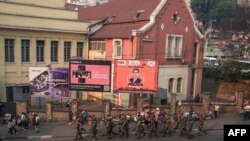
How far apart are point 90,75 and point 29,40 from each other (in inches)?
297

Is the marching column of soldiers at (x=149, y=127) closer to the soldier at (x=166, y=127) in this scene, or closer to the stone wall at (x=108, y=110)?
the soldier at (x=166, y=127)

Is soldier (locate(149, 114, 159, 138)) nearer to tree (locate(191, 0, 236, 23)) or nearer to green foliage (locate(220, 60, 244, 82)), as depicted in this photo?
green foliage (locate(220, 60, 244, 82))

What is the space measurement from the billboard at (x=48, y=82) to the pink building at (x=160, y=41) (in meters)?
6.83

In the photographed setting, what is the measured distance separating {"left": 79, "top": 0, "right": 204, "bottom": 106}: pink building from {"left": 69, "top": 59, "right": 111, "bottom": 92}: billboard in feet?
15.5

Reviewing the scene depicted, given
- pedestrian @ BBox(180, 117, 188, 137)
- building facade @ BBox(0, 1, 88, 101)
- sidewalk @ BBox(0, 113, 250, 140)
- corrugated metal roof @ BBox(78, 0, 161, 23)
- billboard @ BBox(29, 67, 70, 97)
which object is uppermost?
corrugated metal roof @ BBox(78, 0, 161, 23)

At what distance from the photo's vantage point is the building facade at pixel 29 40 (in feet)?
95.8

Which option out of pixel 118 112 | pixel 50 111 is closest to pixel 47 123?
pixel 50 111

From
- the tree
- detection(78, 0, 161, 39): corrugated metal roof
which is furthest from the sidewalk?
the tree

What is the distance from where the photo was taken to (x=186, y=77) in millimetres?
36625

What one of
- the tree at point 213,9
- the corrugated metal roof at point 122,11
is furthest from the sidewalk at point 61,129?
the tree at point 213,9

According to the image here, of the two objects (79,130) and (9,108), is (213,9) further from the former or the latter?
(79,130)

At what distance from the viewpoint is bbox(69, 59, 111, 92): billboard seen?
27.6 metres

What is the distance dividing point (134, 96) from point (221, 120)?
852cm

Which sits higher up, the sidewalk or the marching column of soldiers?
the marching column of soldiers
